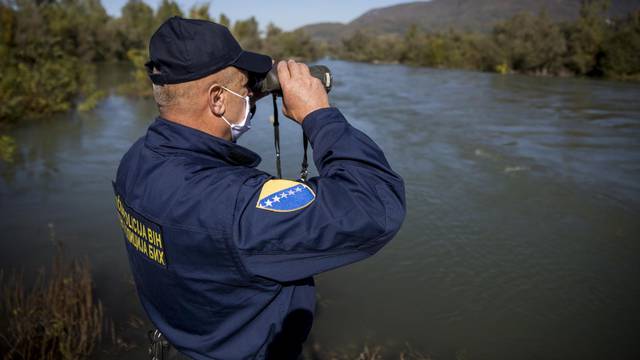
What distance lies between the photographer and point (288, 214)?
3.91ft

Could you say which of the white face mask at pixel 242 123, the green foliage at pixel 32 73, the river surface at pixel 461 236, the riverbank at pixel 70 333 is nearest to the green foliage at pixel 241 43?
the green foliage at pixel 32 73

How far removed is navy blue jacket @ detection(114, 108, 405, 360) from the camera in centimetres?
120

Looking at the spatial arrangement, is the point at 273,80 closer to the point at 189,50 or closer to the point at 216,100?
the point at 216,100

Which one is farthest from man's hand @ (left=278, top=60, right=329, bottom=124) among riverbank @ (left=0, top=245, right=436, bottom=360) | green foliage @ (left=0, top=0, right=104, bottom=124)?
green foliage @ (left=0, top=0, right=104, bottom=124)

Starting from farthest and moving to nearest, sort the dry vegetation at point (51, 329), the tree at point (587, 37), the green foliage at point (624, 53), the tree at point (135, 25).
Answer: the tree at point (135, 25)
the tree at point (587, 37)
the green foliage at point (624, 53)
the dry vegetation at point (51, 329)

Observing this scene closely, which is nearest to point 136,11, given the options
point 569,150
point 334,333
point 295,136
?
point 295,136

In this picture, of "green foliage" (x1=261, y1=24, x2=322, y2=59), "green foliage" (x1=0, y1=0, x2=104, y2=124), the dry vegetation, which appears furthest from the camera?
"green foliage" (x1=261, y1=24, x2=322, y2=59)

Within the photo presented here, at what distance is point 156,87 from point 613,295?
5.52 metres

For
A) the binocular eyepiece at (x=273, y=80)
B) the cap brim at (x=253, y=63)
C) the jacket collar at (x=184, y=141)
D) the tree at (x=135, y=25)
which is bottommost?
the jacket collar at (x=184, y=141)

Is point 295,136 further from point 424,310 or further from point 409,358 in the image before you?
point 409,358

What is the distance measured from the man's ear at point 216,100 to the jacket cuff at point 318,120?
0.93 feet

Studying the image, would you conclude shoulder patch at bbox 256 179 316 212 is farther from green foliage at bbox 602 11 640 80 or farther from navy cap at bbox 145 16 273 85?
green foliage at bbox 602 11 640 80

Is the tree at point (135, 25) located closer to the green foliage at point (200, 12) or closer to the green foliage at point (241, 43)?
the green foliage at point (241, 43)

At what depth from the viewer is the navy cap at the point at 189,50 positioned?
1.32 metres
